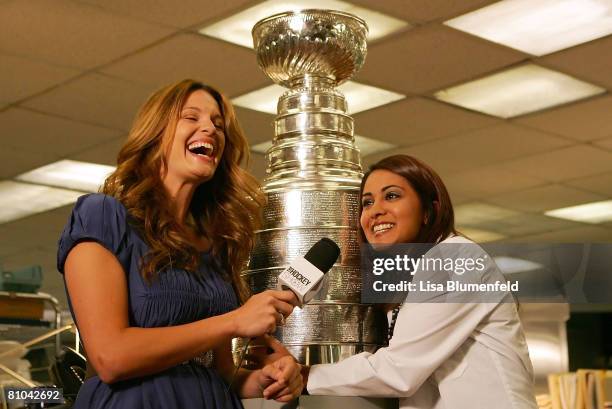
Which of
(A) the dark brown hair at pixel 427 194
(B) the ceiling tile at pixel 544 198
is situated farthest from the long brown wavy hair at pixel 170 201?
(B) the ceiling tile at pixel 544 198

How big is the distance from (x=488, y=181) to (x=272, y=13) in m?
2.82

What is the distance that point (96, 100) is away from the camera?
170 inches

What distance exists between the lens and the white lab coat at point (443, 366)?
1.55m

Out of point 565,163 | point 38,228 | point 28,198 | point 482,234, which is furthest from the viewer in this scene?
point 482,234

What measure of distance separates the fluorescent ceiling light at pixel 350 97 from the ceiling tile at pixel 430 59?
0.28ft

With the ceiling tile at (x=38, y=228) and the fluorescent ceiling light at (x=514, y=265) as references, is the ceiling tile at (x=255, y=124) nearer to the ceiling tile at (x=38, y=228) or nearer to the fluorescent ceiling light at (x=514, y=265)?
the ceiling tile at (x=38, y=228)

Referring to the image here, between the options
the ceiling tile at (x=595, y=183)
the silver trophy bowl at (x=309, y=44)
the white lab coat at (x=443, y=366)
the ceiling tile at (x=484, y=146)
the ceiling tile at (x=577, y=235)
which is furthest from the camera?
the ceiling tile at (x=577, y=235)

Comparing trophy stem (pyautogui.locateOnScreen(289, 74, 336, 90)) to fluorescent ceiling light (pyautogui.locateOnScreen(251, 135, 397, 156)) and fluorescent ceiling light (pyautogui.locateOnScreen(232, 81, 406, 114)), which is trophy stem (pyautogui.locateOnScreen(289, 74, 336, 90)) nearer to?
fluorescent ceiling light (pyautogui.locateOnScreen(232, 81, 406, 114))

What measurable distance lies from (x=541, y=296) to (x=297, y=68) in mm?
637

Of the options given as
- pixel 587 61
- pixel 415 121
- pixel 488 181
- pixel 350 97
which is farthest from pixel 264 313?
pixel 488 181

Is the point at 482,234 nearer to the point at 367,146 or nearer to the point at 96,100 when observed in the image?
the point at 367,146

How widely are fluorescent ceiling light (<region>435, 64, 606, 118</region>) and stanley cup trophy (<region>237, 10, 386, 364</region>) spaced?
223 cm

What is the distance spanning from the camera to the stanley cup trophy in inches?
65.6

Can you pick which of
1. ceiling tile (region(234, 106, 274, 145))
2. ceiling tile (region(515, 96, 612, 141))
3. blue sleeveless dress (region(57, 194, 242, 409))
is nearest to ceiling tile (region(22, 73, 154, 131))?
ceiling tile (region(234, 106, 274, 145))
